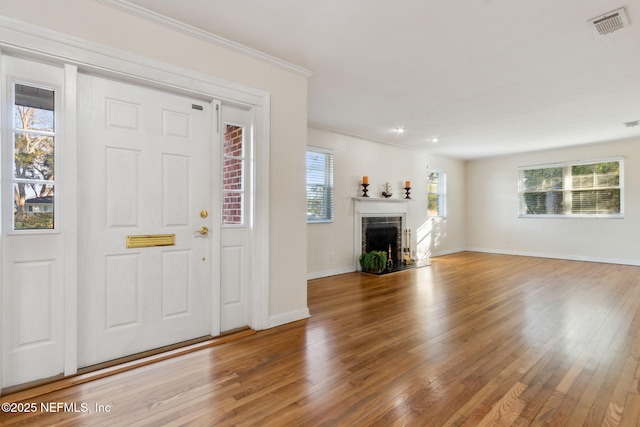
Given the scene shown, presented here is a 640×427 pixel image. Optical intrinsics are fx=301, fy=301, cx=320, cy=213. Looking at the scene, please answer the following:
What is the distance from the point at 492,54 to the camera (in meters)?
2.82

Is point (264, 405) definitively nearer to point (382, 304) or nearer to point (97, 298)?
point (97, 298)

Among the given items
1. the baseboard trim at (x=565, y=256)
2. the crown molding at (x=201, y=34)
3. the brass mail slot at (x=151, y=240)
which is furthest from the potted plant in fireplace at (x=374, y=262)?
the baseboard trim at (x=565, y=256)

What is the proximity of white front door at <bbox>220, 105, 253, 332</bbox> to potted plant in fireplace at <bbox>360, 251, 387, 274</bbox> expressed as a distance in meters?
3.16

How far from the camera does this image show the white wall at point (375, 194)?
5.30 metres

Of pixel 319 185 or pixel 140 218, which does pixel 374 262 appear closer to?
pixel 319 185

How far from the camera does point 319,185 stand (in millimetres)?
5285

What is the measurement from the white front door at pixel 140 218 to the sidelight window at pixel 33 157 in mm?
164

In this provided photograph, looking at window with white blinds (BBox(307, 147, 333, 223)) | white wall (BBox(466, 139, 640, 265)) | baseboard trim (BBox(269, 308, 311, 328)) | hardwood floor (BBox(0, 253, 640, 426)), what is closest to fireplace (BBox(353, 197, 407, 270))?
window with white blinds (BBox(307, 147, 333, 223))

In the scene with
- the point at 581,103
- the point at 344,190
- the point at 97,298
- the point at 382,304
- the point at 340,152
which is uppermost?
the point at 581,103

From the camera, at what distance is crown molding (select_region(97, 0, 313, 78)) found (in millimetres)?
2155

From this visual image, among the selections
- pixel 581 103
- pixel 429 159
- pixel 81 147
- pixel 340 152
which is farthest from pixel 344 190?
pixel 81 147

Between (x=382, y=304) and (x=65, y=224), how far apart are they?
316 centimetres

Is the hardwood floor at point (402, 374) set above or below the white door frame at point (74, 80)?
below

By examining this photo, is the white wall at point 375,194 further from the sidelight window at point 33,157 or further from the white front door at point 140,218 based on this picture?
the sidelight window at point 33,157
